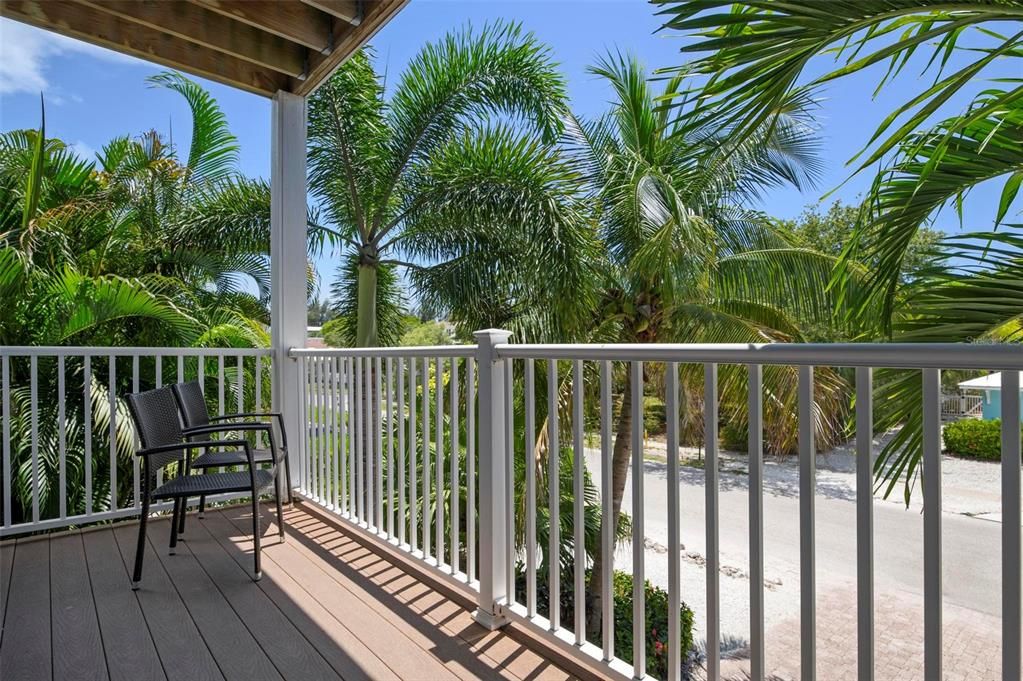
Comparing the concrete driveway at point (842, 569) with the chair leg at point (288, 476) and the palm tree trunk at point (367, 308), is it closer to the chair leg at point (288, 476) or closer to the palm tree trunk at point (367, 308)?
the palm tree trunk at point (367, 308)

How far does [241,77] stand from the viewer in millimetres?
3832

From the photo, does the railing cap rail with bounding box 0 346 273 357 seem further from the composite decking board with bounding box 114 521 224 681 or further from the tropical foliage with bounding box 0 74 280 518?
the composite decking board with bounding box 114 521 224 681

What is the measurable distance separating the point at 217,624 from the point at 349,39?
9.79 feet

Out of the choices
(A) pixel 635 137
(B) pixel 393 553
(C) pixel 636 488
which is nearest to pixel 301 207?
(B) pixel 393 553

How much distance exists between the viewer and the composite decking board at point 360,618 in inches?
73.9

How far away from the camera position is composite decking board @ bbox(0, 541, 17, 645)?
88.3 inches

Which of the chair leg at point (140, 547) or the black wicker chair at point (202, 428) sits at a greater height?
the black wicker chair at point (202, 428)

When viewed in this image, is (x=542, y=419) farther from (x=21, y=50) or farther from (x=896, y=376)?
(x=21, y=50)

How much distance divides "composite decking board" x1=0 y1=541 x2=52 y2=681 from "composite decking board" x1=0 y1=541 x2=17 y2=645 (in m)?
0.01

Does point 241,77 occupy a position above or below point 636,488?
above

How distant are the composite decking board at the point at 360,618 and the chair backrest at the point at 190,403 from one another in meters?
0.78

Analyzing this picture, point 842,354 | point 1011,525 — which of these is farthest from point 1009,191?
point 1011,525

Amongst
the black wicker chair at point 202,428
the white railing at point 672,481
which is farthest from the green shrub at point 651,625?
the black wicker chair at point 202,428

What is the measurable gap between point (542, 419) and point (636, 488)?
4765mm
